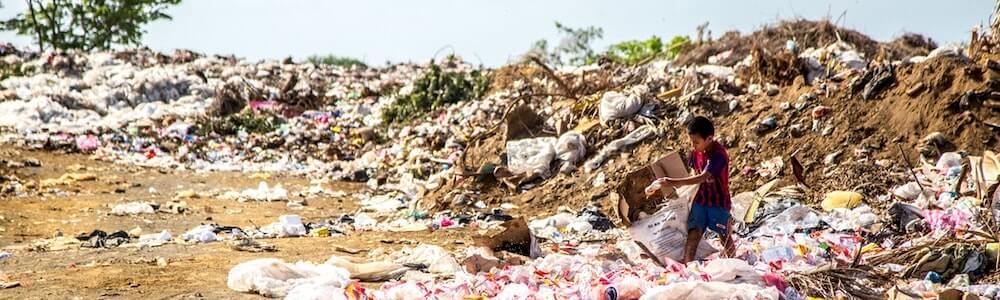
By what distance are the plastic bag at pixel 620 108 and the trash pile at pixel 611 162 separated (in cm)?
2

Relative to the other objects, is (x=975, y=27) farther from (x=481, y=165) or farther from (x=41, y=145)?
(x=41, y=145)

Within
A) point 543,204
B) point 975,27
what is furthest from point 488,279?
point 975,27

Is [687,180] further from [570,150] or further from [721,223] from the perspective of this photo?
[570,150]

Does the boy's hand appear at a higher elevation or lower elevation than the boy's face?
lower

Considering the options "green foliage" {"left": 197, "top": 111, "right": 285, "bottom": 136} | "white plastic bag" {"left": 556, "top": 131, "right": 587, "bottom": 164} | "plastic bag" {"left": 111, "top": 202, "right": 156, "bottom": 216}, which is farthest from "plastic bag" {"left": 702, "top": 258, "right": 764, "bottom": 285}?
"green foliage" {"left": 197, "top": 111, "right": 285, "bottom": 136}

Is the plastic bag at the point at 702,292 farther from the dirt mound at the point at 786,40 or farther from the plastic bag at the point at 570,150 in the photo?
the dirt mound at the point at 786,40

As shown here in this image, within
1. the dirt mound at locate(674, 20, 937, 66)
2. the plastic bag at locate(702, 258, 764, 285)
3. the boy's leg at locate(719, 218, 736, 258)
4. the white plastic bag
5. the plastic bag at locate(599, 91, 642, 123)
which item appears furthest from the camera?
the dirt mound at locate(674, 20, 937, 66)

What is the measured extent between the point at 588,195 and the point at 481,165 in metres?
1.66

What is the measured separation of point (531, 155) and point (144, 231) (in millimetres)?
3602

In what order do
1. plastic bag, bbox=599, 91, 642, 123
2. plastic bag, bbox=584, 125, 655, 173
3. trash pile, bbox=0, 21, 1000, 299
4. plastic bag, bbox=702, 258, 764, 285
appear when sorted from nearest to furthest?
plastic bag, bbox=702, 258, 764, 285, trash pile, bbox=0, 21, 1000, 299, plastic bag, bbox=584, 125, 655, 173, plastic bag, bbox=599, 91, 642, 123

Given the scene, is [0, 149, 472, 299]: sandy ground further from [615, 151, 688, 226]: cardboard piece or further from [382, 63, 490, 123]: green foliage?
[382, 63, 490, 123]: green foliage

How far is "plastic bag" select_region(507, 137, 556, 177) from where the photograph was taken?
8.91 metres

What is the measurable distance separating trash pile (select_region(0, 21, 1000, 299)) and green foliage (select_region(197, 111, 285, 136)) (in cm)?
4

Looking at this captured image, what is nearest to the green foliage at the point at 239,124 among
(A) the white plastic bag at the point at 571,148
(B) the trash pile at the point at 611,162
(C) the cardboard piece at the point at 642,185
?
(B) the trash pile at the point at 611,162
